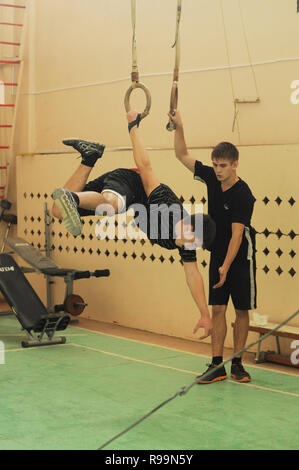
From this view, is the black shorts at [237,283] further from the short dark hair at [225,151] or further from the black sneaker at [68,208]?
the black sneaker at [68,208]

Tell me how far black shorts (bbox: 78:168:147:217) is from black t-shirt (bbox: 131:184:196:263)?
0.47 ft

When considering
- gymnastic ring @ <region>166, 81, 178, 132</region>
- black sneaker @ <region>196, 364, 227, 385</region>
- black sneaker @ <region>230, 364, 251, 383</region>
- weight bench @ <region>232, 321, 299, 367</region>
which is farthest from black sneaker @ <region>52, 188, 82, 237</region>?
weight bench @ <region>232, 321, 299, 367</region>

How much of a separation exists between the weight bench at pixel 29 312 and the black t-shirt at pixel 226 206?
2134mm

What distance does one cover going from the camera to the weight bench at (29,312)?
714 cm

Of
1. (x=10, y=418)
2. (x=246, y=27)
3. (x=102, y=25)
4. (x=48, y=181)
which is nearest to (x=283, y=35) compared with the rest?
(x=246, y=27)

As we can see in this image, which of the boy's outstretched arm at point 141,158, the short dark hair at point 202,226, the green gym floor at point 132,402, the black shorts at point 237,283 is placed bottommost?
the green gym floor at point 132,402

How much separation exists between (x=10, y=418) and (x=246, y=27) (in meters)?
4.32

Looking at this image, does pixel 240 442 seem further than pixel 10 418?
No

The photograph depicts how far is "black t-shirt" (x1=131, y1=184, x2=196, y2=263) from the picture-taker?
4457 millimetres

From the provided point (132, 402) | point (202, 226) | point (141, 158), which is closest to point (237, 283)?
point (132, 402)

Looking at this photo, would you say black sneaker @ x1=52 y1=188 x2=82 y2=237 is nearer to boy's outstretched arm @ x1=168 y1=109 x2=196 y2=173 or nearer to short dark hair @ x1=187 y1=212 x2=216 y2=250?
short dark hair @ x1=187 y1=212 x2=216 y2=250

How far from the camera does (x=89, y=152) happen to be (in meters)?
4.68

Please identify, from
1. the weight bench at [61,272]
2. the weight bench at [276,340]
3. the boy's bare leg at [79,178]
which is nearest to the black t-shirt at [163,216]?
the boy's bare leg at [79,178]
